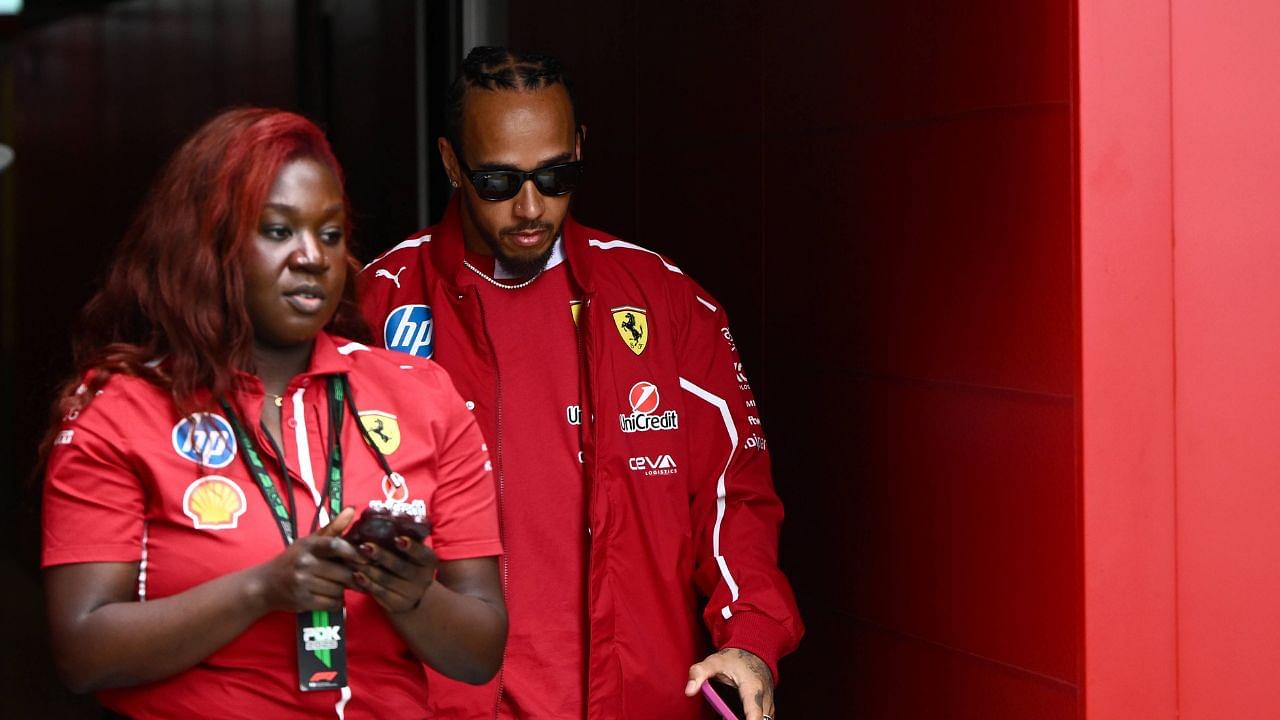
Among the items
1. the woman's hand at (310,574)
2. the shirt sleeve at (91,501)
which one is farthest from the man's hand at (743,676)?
the shirt sleeve at (91,501)

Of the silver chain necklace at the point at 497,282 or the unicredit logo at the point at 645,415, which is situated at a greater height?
the silver chain necklace at the point at 497,282

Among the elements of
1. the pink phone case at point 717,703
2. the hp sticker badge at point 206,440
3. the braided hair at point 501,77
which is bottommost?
the pink phone case at point 717,703

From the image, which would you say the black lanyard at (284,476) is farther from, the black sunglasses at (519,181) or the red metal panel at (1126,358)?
the red metal panel at (1126,358)

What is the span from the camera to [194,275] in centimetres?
221

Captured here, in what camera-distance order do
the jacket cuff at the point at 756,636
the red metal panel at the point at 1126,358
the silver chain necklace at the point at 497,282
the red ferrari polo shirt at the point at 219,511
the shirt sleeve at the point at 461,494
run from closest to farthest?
the red ferrari polo shirt at the point at 219,511, the shirt sleeve at the point at 461,494, the red metal panel at the point at 1126,358, the jacket cuff at the point at 756,636, the silver chain necklace at the point at 497,282

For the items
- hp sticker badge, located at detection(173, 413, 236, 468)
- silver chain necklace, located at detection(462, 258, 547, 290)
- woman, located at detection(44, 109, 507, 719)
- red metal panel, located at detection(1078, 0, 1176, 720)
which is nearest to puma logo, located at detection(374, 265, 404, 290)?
silver chain necklace, located at detection(462, 258, 547, 290)

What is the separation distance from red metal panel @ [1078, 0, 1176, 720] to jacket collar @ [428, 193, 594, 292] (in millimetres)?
956

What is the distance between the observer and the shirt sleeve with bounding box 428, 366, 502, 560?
2.30 m

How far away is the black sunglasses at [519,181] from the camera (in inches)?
115

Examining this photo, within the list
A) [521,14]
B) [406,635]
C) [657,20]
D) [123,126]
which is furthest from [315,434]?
[123,126]

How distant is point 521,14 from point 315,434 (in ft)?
10.3

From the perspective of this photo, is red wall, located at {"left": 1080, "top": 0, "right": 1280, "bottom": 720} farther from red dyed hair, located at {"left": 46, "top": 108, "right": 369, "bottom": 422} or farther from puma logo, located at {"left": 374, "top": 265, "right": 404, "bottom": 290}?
red dyed hair, located at {"left": 46, "top": 108, "right": 369, "bottom": 422}

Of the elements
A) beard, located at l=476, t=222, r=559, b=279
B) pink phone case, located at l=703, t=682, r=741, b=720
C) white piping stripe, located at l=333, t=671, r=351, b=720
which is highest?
beard, located at l=476, t=222, r=559, b=279

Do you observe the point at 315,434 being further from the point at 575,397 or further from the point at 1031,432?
the point at 1031,432
